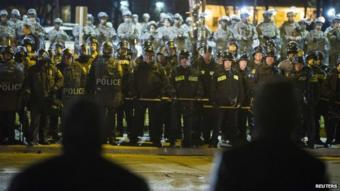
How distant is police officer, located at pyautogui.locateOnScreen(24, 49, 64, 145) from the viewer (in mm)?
15398

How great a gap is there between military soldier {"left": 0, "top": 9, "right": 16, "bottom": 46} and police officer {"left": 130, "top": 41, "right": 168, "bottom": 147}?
23.2 ft

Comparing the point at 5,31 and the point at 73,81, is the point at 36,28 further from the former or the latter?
the point at 73,81

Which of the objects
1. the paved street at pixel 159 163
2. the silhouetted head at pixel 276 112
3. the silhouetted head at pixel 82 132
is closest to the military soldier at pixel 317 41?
the paved street at pixel 159 163

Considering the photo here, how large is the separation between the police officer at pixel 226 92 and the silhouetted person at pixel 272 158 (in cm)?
1184

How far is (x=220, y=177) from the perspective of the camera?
13.1ft

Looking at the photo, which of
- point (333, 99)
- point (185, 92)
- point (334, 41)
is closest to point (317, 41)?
point (334, 41)

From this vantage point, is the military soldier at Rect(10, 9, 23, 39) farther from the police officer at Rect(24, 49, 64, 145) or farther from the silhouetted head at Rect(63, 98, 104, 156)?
the silhouetted head at Rect(63, 98, 104, 156)

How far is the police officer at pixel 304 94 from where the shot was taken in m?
15.9

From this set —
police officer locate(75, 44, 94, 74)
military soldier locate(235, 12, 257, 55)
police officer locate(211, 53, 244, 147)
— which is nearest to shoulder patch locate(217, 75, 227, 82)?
police officer locate(211, 53, 244, 147)

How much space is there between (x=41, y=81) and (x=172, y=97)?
286cm

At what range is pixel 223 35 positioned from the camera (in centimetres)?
2291

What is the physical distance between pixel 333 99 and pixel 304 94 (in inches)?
38.3

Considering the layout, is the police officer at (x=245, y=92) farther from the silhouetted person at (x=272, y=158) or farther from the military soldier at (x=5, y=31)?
the silhouetted person at (x=272, y=158)

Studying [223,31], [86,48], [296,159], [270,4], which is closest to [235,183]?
[296,159]
